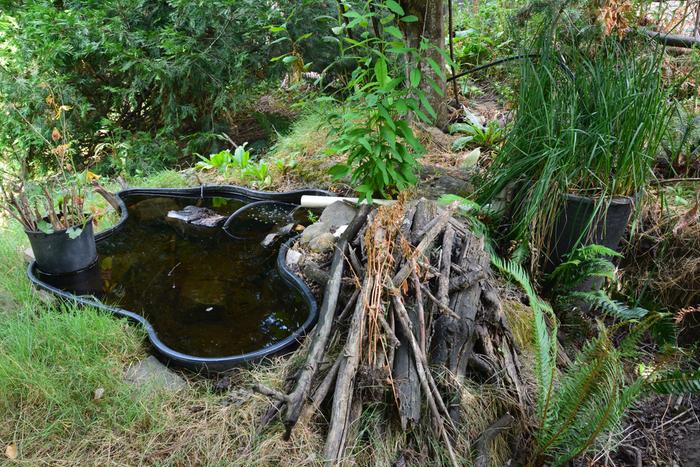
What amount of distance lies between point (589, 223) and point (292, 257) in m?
1.68

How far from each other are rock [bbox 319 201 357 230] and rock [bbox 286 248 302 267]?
1.02 ft

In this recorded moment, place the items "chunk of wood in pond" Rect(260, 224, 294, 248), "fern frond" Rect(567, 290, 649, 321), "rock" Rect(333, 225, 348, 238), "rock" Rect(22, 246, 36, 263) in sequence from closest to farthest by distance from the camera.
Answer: "fern frond" Rect(567, 290, 649, 321) → "rock" Rect(333, 225, 348, 238) → "rock" Rect(22, 246, 36, 263) → "chunk of wood in pond" Rect(260, 224, 294, 248)

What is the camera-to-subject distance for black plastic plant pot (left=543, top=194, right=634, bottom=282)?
8.48 feet

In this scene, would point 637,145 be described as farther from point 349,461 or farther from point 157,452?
point 157,452

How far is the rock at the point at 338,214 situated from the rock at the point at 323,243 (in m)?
0.15

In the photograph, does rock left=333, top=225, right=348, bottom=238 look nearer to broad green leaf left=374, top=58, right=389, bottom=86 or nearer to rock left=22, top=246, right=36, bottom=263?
broad green leaf left=374, top=58, right=389, bottom=86

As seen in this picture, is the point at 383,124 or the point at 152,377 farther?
the point at 383,124

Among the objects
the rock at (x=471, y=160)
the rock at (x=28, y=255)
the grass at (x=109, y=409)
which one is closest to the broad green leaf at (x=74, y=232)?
the rock at (x=28, y=255)

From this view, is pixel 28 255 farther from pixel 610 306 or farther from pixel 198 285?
pixel 610 306

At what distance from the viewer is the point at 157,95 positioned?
240 inches

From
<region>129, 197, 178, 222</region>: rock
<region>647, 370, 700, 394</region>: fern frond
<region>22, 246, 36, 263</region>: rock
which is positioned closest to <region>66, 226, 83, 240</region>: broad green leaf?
<region>22, 246, 36, 263</region>: rock

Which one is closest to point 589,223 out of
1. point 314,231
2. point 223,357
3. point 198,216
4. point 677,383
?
point 677,383

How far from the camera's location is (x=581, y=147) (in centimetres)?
261

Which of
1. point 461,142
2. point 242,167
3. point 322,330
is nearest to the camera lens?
point 322,330
